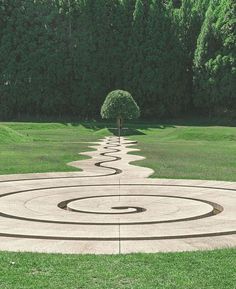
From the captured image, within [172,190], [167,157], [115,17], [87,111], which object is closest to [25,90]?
[87,111]

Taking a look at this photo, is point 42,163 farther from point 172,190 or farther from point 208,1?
point 208,1

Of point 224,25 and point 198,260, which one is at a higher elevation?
point 224,25

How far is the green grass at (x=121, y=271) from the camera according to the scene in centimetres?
584

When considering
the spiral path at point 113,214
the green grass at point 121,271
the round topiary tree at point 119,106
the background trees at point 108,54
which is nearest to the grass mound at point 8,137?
the round topiary tree at point 119,106

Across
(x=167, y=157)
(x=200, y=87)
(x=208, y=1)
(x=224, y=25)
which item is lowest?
→ (x=167, y=157)

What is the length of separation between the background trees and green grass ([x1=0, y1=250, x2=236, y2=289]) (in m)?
53.6

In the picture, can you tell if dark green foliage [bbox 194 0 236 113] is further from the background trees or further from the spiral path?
the spiral path

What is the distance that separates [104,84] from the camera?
6359 centimetres

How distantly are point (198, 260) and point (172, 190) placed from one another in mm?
6846

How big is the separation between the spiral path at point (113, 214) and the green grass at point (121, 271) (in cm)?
51

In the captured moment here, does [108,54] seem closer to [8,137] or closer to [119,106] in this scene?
[119,106]

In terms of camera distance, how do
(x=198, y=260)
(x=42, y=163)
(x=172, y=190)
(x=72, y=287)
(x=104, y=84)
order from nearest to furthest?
(x=72, y=287) → (x=198, y=260) → (x=172, y=190) → (x=42, y=163) → (x=104, y=84)

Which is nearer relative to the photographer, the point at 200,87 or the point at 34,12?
the point at 200,87

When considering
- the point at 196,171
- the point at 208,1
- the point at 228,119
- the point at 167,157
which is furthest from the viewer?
the point at 208,1
